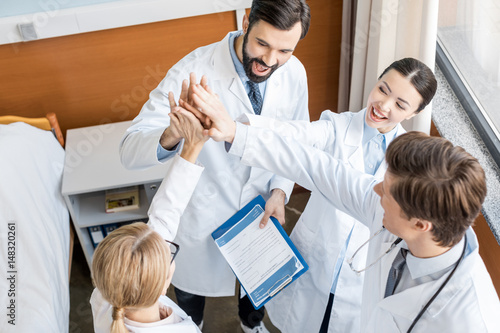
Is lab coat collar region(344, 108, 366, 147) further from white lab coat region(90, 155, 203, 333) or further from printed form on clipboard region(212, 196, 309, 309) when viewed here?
white lab coat region(90, 155, 203, 333)

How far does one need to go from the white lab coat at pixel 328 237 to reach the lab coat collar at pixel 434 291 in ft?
1.54

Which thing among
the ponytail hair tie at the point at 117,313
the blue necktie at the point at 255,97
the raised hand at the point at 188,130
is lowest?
the ponytail hair tie at the point at 117,313

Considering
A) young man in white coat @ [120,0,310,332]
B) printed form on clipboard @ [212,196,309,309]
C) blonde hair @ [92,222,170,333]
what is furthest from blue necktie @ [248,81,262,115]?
blonde hair @ [92,222,170,333]

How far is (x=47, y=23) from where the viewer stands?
237 cm

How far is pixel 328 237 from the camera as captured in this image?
1753 mm

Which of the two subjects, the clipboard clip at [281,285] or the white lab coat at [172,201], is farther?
the clipboard clip at [281,285]

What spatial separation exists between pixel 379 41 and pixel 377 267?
116 cm

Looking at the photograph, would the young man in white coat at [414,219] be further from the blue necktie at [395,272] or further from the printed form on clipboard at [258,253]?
the printed form on clipboard at [258,253]

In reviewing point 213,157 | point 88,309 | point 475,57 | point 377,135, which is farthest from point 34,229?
point 475,57

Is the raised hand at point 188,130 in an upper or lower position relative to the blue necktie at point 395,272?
upper

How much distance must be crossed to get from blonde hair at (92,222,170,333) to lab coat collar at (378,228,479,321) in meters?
0.57

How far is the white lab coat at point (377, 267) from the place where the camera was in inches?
44.3

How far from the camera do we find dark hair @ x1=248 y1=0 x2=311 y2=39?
155 centimetres

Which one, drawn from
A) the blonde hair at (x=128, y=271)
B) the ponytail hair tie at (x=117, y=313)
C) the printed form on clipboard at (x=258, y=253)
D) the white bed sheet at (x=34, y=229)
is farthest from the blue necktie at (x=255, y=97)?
the white bed sheet at (x=34, y=229)
